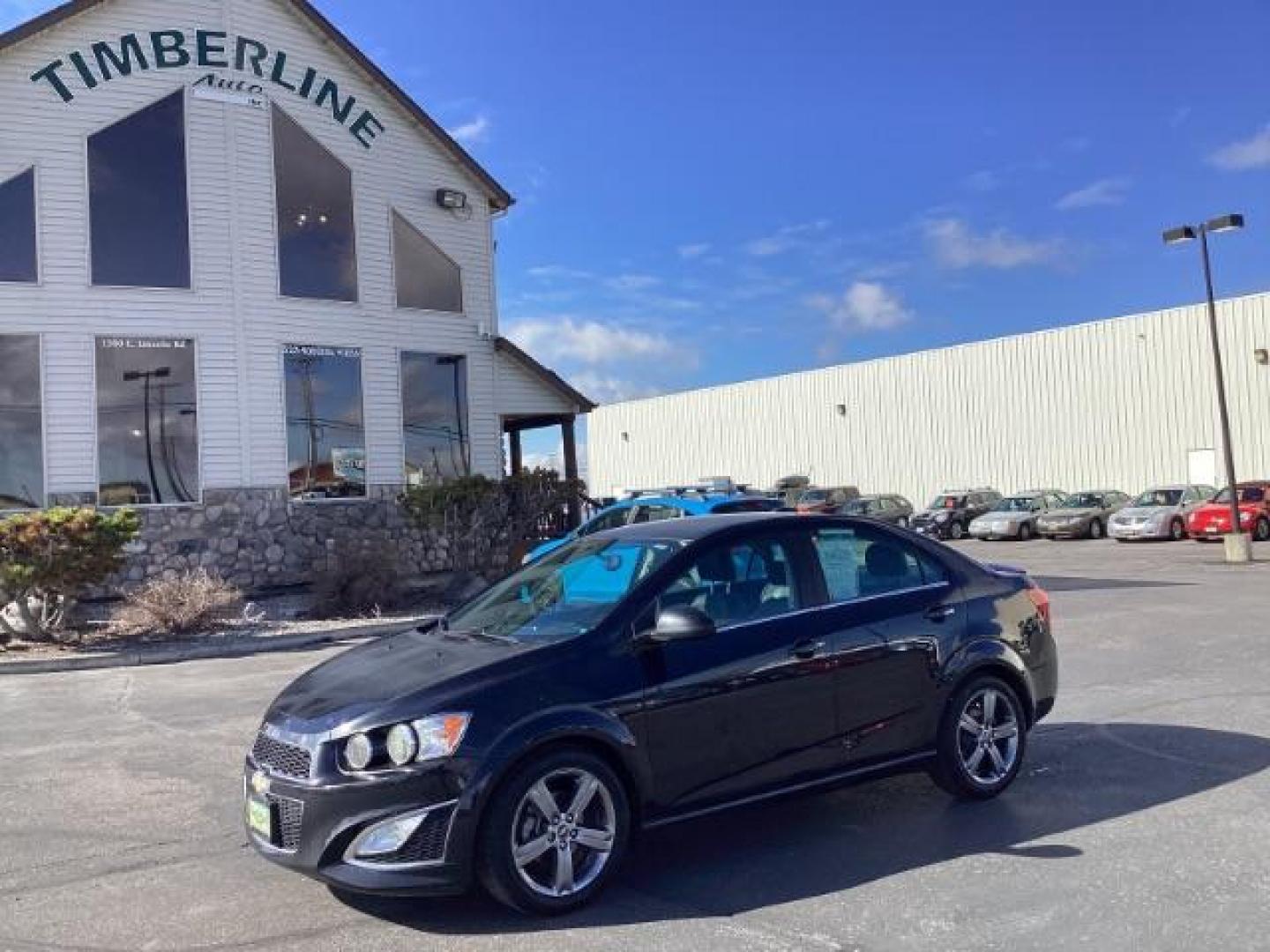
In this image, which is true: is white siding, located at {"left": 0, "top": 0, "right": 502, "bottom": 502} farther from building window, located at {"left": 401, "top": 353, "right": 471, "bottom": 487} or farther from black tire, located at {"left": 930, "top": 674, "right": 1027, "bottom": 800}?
black tire, located at {"left": 930, "top": 674, "right": 1027, "bottom": 800}

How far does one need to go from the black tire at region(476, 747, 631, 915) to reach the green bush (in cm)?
1074

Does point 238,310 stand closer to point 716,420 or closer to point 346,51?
point 346,51

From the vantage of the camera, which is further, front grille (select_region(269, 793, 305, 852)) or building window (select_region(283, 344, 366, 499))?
building window (select_region(283, 344, 366, 499))

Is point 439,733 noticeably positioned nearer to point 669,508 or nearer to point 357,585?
point 669,508

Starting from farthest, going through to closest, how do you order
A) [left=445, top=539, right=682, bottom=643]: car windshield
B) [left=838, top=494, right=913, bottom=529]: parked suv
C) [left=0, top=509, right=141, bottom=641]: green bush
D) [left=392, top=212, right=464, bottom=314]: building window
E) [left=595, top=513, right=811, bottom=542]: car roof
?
1. [left=838, top=494, right=913, bottom=529]: parked suv
2. [left=392, top=212, right=464, bottom=314]: building window
3. [left=0, top=509, right=141, bottom=641]: green bush
4. [left=595, top=513, right=811, bottom=542]: car roof
5. [left=445, top=539, right=682, bottom=643]: car windshield

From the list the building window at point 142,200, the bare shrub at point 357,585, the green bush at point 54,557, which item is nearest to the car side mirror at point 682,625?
the green bush at point 54,557

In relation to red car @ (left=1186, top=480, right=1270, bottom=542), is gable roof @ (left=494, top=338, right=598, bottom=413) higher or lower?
higher

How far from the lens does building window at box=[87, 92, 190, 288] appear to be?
17.4 m

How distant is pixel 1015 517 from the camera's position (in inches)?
1383

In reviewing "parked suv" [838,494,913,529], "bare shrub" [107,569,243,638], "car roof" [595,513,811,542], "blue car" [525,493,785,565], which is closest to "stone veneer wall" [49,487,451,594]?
"bare shrub" [107,569,243,638]

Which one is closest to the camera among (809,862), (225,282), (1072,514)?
(809,862)

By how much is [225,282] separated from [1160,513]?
939 inches

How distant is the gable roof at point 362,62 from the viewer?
55.4 ft

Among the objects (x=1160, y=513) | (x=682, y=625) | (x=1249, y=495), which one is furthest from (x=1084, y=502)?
(x=682, y=625)
